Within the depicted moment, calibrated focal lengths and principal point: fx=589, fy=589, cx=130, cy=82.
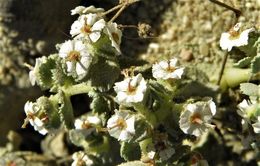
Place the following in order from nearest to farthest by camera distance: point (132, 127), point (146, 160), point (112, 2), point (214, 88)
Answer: point (132, 127)
point (146, 160)
point (214, 88)
point (112, 2)

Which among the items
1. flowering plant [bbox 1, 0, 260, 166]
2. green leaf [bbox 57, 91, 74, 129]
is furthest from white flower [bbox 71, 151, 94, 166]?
green leaf [bbox 57, 91, 74, 129]

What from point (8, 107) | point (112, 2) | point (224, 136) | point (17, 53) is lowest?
point (224, 136)

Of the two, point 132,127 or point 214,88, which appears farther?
point 214,88

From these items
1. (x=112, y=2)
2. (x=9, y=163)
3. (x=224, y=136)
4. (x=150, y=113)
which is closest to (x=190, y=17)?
(x=112, y=2)

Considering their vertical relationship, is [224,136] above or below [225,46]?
below

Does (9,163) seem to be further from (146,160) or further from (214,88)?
(214,88)

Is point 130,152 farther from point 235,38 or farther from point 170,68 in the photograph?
point 235,38

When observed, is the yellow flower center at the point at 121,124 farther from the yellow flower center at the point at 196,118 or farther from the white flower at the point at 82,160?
the white flower at the point at 82,160
